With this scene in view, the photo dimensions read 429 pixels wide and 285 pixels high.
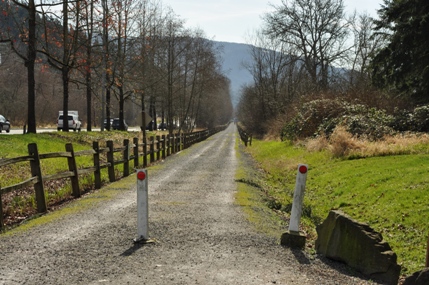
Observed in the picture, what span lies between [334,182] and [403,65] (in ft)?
37.1

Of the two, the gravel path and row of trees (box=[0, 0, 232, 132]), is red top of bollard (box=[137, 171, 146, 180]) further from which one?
row of trees (box=[0, 0, 232, 132])

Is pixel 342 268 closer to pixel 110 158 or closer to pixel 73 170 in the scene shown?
pixel 73 170

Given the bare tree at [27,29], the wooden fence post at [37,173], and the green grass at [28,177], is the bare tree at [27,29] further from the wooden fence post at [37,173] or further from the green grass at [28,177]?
the wooden fence post at [37,173]

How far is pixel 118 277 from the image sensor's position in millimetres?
5305

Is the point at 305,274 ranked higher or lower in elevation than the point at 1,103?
lower

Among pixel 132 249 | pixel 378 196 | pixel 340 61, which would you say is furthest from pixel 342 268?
pixel 340 61

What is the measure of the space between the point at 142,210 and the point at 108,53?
60.1 feet

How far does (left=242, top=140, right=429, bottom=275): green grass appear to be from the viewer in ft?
29.5

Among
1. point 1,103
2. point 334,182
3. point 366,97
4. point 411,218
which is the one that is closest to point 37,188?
point 411,218

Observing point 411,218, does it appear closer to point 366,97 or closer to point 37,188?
point 37,188

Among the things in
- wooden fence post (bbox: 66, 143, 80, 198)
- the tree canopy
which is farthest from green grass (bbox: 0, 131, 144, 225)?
the tree canopy

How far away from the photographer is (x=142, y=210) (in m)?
6.97

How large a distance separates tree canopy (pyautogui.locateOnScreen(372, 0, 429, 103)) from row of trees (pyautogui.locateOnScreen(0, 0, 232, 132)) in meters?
13.9

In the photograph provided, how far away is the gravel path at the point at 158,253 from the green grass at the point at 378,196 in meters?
2.17
